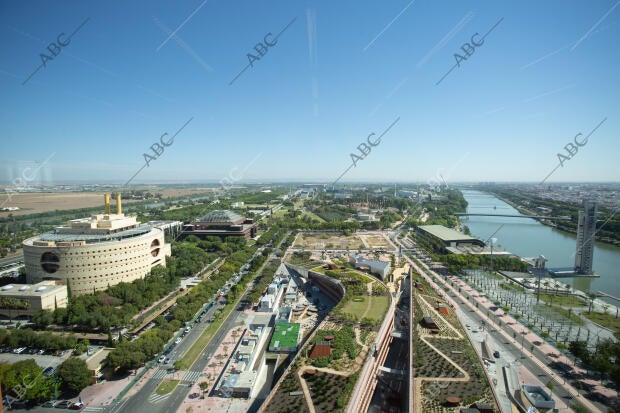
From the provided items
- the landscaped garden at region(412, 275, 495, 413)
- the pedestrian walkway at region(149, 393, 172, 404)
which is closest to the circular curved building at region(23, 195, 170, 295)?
the pedestrian walkway at region(149, 393, 172, 404)

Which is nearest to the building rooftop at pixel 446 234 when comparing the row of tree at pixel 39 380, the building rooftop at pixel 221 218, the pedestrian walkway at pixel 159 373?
the building rooftop at pixel 221 218

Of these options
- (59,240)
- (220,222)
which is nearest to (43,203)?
(220,222)

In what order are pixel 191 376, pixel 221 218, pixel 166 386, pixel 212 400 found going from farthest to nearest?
1. pixel 221 218
2. pixel 191 376
3. pixel 166 386
4. pixel 212 400

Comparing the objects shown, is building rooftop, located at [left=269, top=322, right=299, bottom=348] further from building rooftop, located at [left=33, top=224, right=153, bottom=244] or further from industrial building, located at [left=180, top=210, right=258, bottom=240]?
industrial building, located at [left=180, top=210, right=258, bottom=240]

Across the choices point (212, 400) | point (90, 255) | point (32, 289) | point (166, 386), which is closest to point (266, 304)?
point (166, 386)

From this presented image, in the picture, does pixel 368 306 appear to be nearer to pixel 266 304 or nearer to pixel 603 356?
pixel 266 304

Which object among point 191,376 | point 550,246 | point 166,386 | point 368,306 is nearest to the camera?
point 166,386
